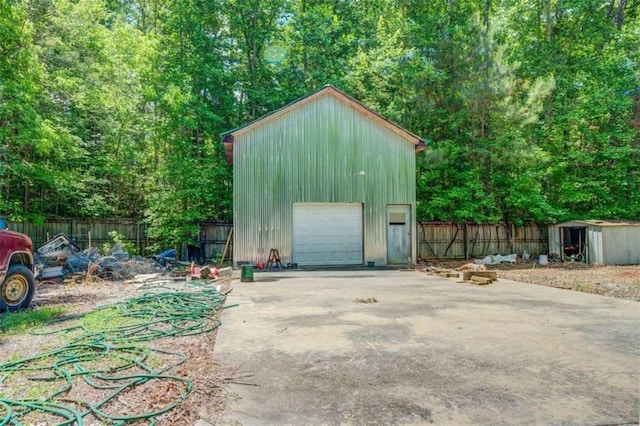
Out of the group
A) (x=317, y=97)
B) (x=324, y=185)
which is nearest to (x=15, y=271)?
(x=324, y=185)

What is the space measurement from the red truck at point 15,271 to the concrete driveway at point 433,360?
376 cm

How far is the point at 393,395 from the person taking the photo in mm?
2887

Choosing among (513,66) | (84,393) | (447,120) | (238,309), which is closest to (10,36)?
(238,309)

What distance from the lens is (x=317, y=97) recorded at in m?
13.4

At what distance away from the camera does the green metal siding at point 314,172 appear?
1273 cm

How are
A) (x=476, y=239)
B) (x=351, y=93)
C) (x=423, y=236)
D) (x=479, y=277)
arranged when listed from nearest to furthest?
(x=479, y=277) < (x=423, y=236) < (x=476, y=239) < (x=351, y=93)

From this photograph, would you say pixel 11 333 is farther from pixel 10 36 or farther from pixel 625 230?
pixel 625 230

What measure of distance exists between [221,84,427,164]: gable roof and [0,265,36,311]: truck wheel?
7.36m

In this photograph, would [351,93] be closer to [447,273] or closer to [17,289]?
[447,273]

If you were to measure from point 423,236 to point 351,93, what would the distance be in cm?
790

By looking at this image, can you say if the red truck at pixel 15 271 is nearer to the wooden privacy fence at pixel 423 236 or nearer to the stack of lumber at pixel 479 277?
the wooden privacy fence at pixel 423 236

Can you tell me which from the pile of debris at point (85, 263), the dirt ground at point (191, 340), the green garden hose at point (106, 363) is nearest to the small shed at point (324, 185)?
the pile of debris at point (85, 263)

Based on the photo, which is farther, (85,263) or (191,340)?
(85,263)

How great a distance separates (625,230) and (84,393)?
1764cm
